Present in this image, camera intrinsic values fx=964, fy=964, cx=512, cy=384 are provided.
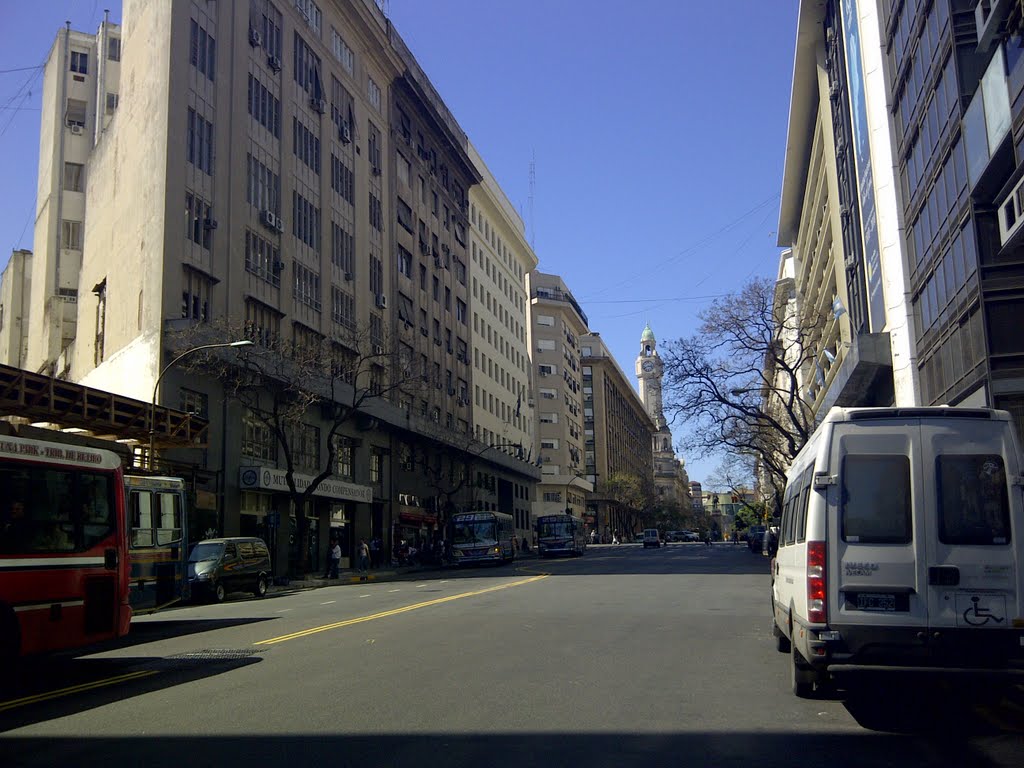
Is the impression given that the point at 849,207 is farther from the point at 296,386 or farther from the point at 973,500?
the point at 973,500

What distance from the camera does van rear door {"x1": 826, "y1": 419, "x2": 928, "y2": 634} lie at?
7.83 metres

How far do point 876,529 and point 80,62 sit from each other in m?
54.5

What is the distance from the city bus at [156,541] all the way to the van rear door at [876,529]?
12.7 meters

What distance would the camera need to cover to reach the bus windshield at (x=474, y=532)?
49.2 metres

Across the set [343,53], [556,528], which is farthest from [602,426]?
[343,53]

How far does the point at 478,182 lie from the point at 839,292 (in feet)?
115

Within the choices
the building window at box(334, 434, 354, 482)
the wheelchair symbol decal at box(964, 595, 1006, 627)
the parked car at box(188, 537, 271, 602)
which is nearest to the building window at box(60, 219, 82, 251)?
the building window at box(334, 434, 354, 482)

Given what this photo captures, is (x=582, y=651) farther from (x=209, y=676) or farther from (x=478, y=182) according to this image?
(x=478, y=182)

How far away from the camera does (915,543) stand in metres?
7.93

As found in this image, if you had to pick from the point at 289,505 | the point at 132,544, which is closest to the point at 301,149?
the point at 289,505

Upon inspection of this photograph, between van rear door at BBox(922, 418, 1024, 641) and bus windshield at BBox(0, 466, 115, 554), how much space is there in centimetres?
899

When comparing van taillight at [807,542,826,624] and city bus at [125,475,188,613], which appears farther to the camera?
city bus at [125,475,188,613]

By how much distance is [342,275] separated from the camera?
160 ft

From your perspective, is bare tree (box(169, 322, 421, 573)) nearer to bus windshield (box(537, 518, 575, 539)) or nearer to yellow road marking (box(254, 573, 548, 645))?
yellow road marking (box(254, 573, 548, 645))
